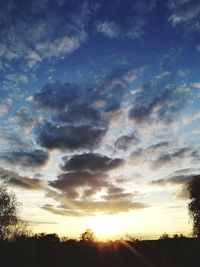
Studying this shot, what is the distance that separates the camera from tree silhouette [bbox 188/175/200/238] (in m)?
57.4

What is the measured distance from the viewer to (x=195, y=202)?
58.2m

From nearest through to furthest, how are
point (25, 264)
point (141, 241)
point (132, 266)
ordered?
point (25, 264), point (132, 266), point (141, 241)

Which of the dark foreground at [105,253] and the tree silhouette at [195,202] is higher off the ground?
the tree silhouette at [195,202]

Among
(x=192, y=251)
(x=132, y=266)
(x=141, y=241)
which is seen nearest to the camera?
(x=192, y=251)

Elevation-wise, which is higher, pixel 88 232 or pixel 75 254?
pixel 88 232

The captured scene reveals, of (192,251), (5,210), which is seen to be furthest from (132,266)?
(192,251)

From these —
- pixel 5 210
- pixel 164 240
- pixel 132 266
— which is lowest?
pixel 132 266

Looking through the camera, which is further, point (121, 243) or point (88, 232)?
point (88, 232)

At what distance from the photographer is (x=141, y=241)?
241 ft

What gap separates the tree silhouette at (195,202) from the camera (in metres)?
57.4

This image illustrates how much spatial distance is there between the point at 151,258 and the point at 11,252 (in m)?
33.6

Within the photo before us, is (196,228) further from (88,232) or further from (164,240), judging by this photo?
(88,232)

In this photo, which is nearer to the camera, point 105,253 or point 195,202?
point 195,202

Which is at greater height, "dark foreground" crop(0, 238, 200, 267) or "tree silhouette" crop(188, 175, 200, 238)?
"tree silhouette" crop(188, 175, 200, 238)
